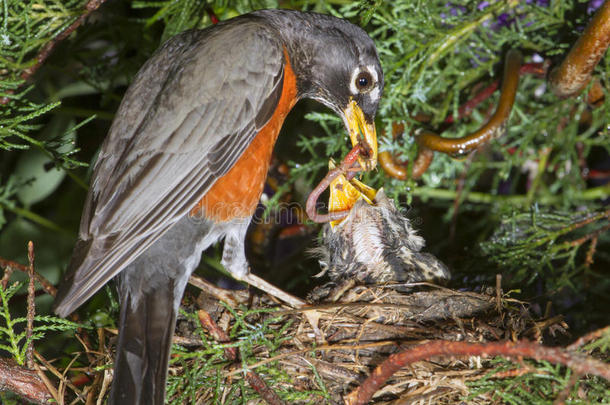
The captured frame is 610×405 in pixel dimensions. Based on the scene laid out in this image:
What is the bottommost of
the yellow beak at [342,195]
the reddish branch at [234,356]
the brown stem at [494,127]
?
the reddish branch at [234,356]

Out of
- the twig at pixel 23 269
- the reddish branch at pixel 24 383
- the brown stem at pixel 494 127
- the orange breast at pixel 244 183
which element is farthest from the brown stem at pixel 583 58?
the reddish branch at pixel 24 383

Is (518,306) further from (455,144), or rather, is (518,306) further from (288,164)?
(288,164)

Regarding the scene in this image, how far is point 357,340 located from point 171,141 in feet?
3.14

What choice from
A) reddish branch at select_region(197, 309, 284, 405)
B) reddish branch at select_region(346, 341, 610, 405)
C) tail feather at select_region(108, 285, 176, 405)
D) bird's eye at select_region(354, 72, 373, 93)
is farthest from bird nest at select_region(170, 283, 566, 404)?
bird's eye at select_region(354, 72, 373, 93)

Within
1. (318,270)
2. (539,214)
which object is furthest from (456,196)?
A: (318,270)

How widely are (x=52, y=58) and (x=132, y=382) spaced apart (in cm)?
171

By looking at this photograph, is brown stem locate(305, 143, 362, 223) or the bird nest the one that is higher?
brown stem locate(305, 143, 362, 223)

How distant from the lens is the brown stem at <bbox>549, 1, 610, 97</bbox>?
226 centimetres

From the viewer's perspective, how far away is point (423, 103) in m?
2.75

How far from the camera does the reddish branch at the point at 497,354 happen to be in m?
1.28

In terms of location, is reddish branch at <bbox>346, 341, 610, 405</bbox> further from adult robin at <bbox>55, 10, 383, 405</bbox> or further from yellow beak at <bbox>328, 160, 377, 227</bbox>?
yellow beak at <bbox>328, 160, 377, 227</bbox>

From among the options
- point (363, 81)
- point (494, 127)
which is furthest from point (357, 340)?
point (494, 127)

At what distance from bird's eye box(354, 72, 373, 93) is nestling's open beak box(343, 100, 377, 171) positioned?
2.6 inches

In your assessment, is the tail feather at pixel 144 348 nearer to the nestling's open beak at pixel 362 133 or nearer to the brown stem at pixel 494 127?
the nestling's open beak at pixel 362 133
